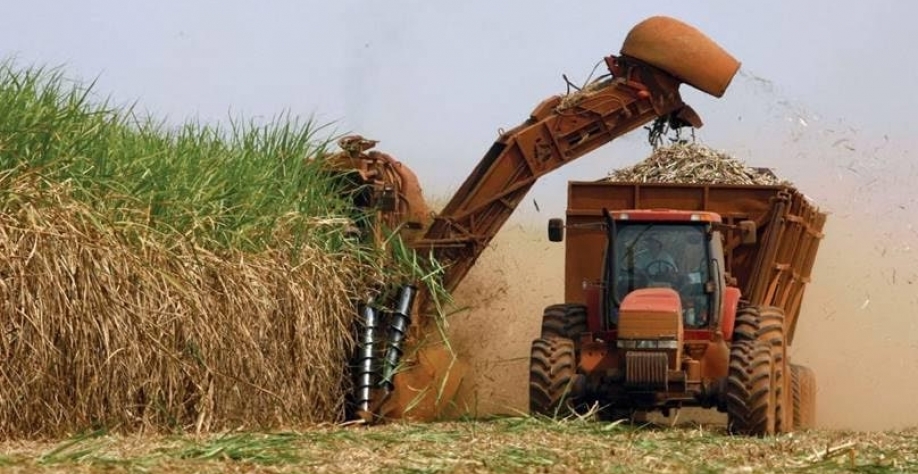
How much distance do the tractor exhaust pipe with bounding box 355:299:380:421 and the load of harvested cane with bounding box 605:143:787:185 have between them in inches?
104

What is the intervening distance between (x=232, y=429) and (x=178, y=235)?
1.52 m

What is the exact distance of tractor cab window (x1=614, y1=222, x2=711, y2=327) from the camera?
48.1ft

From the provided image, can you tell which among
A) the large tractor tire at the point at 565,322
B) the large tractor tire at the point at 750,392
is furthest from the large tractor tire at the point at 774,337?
the large tractor tire at the point at 565,322

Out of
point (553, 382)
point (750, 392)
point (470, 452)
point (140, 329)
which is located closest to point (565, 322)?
point (553, 382)

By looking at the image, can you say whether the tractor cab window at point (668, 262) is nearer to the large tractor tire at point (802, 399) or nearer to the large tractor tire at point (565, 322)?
the large tractor tire at point (565, 322)

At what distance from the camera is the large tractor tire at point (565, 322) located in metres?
15.0

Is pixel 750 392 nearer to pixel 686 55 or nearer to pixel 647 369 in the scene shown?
pixel 647 369

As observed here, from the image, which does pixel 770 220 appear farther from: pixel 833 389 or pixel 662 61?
pixel 833 389

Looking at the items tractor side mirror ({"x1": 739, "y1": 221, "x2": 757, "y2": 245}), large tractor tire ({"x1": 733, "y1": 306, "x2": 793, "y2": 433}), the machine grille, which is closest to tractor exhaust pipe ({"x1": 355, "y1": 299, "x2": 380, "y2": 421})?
the machine grille

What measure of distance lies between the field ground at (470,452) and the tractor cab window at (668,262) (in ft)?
4.35

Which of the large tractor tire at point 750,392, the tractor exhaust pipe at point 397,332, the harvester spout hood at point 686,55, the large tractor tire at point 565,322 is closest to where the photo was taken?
the large tractor tire at point 750,392

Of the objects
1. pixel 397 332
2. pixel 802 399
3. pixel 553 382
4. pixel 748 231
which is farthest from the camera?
pixel 802 399

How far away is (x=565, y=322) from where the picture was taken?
15.1 m

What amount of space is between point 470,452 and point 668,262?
412 cm
